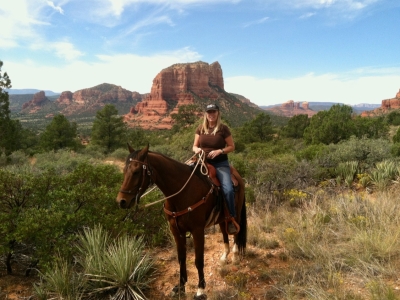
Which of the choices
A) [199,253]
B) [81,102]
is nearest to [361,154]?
[199,253]

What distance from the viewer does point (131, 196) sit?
114 inches

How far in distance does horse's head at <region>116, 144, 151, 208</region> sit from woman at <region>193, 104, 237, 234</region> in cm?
116

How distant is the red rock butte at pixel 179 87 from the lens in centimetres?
14450

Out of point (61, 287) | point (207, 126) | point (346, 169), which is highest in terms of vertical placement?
point (207, 126)

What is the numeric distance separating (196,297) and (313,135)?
24415mm

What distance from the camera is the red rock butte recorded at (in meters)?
144

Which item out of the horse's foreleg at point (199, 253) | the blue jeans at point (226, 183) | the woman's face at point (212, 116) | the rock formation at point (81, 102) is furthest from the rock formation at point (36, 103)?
the horse's foreleg at point (199, 253)

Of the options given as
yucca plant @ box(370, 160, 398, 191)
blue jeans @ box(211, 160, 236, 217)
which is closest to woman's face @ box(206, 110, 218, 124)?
blue jeans @ box(211, 160, 236, 217)

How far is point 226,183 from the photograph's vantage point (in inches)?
161

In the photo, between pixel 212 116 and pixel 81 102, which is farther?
pixel 81 102

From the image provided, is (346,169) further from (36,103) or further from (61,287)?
(36,103)

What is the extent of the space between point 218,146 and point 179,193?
3.40ft

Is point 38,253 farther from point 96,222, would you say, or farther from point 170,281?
point 170,281

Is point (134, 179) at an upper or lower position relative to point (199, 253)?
upper
